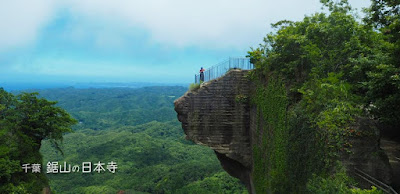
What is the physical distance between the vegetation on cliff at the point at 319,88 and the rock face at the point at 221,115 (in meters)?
1.05

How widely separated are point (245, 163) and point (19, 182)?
33.0 feet

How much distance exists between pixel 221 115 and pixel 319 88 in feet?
20.6

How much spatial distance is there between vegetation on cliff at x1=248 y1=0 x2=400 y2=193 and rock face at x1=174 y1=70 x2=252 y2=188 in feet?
3.43

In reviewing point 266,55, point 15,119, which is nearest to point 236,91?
point 266,55

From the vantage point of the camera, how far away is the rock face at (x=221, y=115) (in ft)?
45.3

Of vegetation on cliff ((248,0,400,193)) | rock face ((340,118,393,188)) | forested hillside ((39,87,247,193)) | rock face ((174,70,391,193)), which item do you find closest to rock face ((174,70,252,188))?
rock face ((174,70,391,193))

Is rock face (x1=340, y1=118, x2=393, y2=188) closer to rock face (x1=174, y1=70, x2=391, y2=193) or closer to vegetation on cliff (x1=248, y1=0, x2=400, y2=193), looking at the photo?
vegetation on cliff (x1=248, y1=0, x2=400, y2=193)

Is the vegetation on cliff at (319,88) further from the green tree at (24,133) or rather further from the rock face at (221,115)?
the green tree at (24,133)

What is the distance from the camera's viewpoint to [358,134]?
7.03m

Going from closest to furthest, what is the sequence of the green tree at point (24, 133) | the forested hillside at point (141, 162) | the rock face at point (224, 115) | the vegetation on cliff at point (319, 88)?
the vegetation on cliff at point (319, 88)
the green tree at point (24, 133)
the rock face at point (224, 115)
the forested hillside at point (141, 162)

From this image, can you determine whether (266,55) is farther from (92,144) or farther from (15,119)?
(92,144)

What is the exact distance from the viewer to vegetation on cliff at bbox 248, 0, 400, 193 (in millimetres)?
7016

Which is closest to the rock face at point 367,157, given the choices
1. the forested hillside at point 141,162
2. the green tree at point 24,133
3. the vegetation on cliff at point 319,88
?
the vegetation on cliff at point 319,88

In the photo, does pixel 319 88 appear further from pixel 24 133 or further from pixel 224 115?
pixel 24 133
